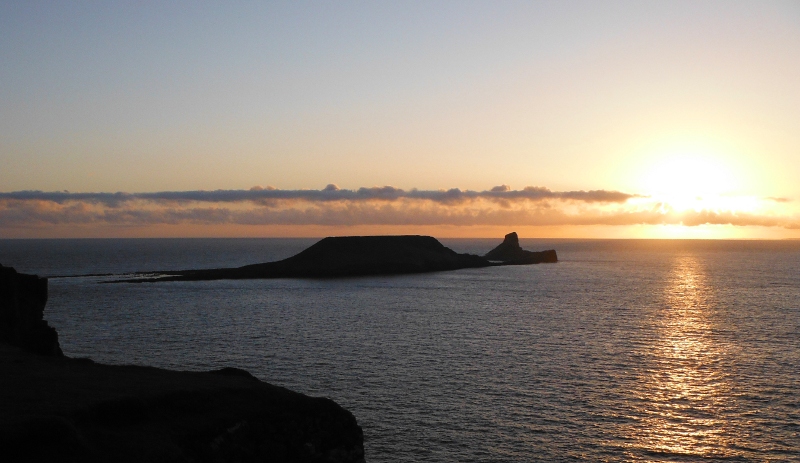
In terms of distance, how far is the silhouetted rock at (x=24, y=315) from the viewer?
1708 inches

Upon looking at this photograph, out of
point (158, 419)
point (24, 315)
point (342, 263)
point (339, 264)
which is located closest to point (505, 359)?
point (158, 419)

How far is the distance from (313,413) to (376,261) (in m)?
154

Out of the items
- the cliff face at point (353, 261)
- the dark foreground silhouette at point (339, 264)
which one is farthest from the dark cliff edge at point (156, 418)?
the cliff face at point (353, 261)

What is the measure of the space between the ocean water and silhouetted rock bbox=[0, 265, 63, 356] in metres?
8.64

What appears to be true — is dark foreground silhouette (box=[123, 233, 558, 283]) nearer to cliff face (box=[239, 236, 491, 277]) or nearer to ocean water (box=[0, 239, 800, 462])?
cliff face (box=[239, 236, 491, 277])

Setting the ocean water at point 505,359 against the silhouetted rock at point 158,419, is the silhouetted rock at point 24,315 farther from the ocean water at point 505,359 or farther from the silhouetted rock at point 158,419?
the ocean water at point 505,359

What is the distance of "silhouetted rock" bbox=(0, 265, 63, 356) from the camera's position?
4338 cm

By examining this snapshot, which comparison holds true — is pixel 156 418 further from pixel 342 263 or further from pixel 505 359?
pixel 342 263

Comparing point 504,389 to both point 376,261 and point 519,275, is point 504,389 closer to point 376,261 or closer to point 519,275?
point 519,275

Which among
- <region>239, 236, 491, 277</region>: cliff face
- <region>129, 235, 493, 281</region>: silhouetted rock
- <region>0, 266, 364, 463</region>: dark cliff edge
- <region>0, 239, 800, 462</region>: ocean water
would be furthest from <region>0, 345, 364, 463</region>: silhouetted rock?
<region>239, 236, 491, 277</region>: cliff face

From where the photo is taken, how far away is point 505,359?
56.5m

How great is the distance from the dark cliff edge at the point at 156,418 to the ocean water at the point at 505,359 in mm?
4917

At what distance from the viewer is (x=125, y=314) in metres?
86.9

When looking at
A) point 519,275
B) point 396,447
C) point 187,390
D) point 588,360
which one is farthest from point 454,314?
point 519,275
